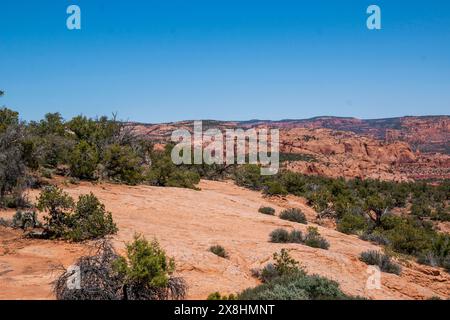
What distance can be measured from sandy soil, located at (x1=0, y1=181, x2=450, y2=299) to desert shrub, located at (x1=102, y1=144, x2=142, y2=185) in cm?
473

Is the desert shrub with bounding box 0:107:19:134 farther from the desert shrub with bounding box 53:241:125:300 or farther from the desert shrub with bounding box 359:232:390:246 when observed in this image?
the desert shrub with bounding box 359:232:390:246

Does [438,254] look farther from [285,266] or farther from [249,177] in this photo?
[249,177]

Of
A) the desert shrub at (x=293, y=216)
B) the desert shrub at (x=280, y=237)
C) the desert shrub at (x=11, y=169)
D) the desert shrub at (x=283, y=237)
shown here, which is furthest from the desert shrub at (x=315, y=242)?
the desert shrub at (x=11, y=169)

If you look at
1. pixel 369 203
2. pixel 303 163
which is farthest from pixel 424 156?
pixel 369 203

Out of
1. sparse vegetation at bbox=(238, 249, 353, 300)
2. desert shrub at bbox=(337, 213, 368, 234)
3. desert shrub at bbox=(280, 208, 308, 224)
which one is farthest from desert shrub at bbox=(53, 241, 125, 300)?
desert shrub at bbox=(337, 213, 368, 234)

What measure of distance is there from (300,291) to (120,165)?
53.4ft

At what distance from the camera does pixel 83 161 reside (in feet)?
67.2

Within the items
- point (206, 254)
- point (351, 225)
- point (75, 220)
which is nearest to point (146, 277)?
point (206, 254)

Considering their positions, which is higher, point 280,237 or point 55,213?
point 55,213

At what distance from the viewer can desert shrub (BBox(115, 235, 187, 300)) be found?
7129mm

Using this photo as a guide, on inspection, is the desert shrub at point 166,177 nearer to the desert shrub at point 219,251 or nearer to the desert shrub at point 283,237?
the desert shrub at point 283,237

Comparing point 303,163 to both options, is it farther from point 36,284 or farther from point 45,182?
point 36,284
